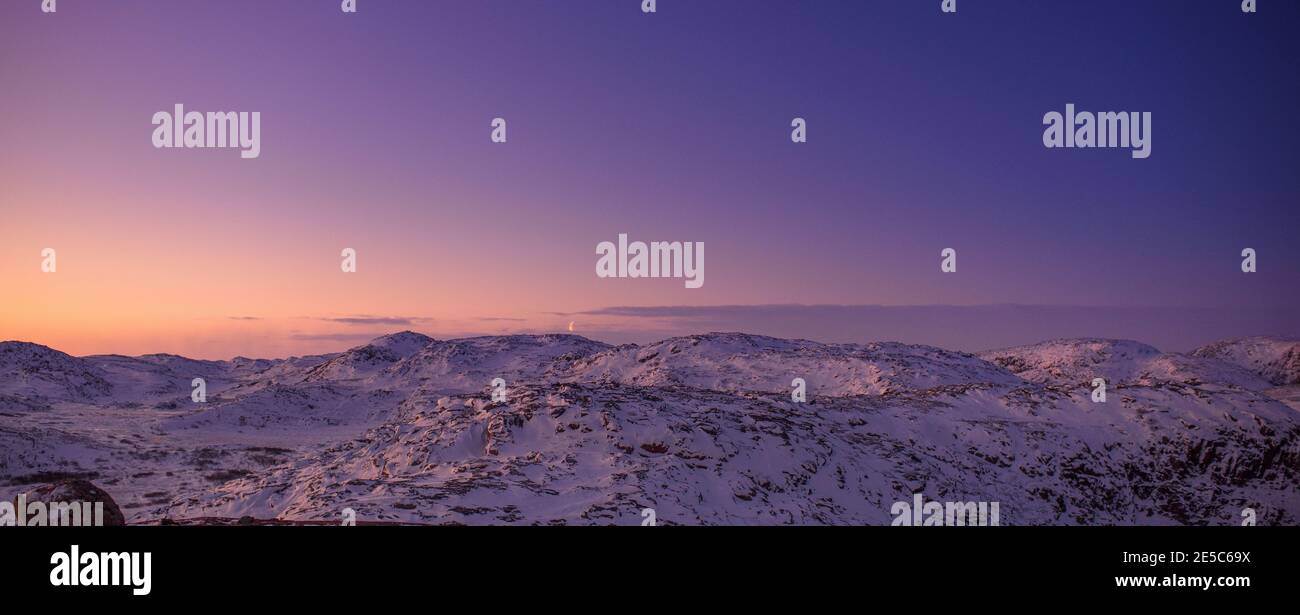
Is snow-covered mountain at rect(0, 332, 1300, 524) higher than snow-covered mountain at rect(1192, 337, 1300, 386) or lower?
higher

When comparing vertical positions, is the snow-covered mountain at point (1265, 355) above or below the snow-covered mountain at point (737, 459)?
below

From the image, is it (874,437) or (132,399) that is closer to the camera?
(874,437)

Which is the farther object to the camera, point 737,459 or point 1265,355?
point 1265,355

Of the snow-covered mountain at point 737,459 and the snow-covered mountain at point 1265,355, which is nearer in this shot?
the snow-covered mountain at point 737,459

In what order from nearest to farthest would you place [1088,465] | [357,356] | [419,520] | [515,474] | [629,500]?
1. [419,520]
2. [629,500]
3. [515,474]
4. [1088,465]
5. [357,356]

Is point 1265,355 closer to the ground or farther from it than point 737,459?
closer to the ground

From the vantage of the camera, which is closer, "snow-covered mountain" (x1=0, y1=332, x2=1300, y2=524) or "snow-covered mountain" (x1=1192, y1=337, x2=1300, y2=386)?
"snow-covered mountain" (x1=0, y1=332, x2=1300, y2=524)
